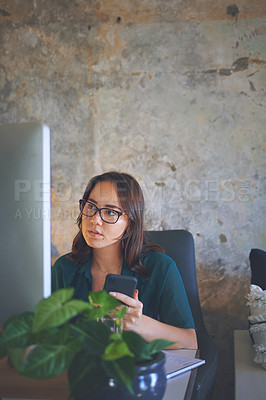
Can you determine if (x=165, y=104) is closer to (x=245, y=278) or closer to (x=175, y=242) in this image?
(x=175, y=242)

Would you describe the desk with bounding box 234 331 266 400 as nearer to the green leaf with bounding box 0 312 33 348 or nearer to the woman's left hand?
the woman's left hand

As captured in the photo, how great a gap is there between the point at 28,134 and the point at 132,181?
1.00 metres

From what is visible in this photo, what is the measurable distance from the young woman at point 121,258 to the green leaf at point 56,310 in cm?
92

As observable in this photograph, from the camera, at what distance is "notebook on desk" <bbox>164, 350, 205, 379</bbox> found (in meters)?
1.06

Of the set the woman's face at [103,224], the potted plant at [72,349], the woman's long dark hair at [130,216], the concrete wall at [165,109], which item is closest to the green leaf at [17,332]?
the potted plant at [72,349]

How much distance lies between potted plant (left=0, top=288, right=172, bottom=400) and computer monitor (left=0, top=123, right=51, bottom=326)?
11cm

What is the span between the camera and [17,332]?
25.4 inches

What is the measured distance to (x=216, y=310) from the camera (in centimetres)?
239

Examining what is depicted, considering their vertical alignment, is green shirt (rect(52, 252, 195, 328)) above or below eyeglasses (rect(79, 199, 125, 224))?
below

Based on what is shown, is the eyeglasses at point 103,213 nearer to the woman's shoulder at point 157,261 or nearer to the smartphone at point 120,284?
the woman's shoulder at point 157,261

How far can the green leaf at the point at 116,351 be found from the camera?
0.61 meters

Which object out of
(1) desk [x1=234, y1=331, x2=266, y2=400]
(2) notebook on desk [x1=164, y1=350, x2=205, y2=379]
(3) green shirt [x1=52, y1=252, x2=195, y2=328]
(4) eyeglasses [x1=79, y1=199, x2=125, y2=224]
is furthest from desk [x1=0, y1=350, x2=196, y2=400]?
(4) eyeglasses [x1=79, y1=199, x2=125, y2=224]

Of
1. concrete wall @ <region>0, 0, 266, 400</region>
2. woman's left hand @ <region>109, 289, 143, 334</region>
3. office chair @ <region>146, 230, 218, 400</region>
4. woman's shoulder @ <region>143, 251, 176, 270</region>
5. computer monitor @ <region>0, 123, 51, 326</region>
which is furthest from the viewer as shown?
concrete wall @ <region>0, 0, 266, 400</region>

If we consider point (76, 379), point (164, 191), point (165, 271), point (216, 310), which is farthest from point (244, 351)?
point (76, 379)
